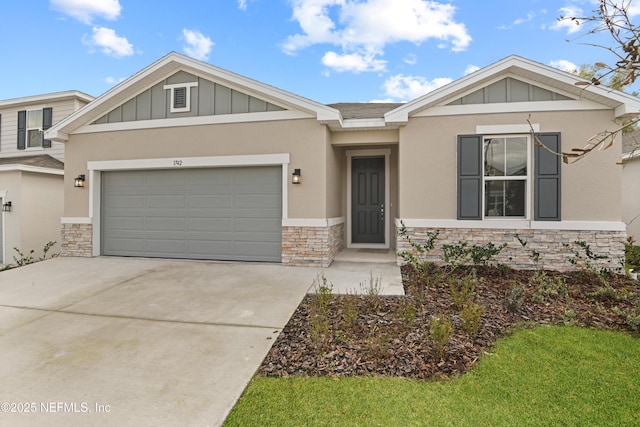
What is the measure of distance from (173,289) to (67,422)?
3.26 m

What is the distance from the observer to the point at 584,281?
5895mm

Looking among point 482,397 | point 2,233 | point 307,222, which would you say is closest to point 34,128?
point 2,233

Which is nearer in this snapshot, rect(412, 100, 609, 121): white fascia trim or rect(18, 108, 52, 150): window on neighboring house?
rect(412, 100, 609, 121): white fascia trim

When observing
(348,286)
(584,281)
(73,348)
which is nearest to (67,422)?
(73,348)

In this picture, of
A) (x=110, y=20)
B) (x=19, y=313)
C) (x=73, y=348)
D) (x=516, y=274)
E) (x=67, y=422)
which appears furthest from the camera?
(x=110, y=20)

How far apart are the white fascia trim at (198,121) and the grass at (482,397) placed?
571cm

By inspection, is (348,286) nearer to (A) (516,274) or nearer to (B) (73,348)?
(A) (516,274)

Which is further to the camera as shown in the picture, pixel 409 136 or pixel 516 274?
pixel 409 136

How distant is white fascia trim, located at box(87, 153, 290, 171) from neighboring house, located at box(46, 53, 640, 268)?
3 cm

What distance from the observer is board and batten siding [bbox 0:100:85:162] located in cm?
1143

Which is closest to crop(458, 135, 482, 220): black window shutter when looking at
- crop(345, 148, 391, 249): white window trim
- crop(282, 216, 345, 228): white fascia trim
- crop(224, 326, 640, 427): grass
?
crop(345, 148, 391, 249): white window trim

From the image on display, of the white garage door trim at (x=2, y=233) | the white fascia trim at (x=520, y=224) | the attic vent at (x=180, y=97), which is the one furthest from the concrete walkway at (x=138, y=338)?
the attic vent at (x=180, y=97)

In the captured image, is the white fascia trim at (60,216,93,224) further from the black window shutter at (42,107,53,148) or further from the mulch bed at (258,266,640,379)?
the mulch bed at (258,266,640,379)

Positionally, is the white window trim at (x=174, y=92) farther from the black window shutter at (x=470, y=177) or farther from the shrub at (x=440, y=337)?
the shrub at (x=440, y=337)
